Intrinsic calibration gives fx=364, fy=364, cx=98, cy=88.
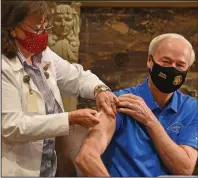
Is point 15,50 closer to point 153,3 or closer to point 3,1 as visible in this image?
point 3,1

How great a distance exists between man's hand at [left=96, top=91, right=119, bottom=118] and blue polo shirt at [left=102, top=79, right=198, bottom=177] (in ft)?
0.19

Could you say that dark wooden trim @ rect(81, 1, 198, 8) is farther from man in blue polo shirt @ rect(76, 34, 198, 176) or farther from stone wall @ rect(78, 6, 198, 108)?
man in blue polo shirt @ rect(76, 34, 198, 176)

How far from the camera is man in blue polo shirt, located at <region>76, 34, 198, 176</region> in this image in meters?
1.71

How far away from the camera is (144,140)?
177cm

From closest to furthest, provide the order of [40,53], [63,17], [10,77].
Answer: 1. [10,77]
2. [40,53]
3. [63,17]

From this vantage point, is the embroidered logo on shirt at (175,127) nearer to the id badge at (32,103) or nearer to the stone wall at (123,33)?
the stone wall at (123,33)

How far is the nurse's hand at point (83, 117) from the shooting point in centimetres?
164

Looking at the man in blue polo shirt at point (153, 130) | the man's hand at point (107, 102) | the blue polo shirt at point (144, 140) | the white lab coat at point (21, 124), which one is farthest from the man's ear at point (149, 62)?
the white lab coat at point (21, 124)

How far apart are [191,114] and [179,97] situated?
4.2 inches

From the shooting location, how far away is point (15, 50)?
1.68 meters

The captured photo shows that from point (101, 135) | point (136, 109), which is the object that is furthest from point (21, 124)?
point (136, 109)

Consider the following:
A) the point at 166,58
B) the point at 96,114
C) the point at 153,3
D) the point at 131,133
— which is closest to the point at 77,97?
the point at 96,114

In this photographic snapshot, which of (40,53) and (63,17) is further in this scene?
(63,17)

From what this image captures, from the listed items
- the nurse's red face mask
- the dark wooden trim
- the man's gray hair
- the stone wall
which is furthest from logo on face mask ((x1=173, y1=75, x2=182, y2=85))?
the nurse's red face mask
